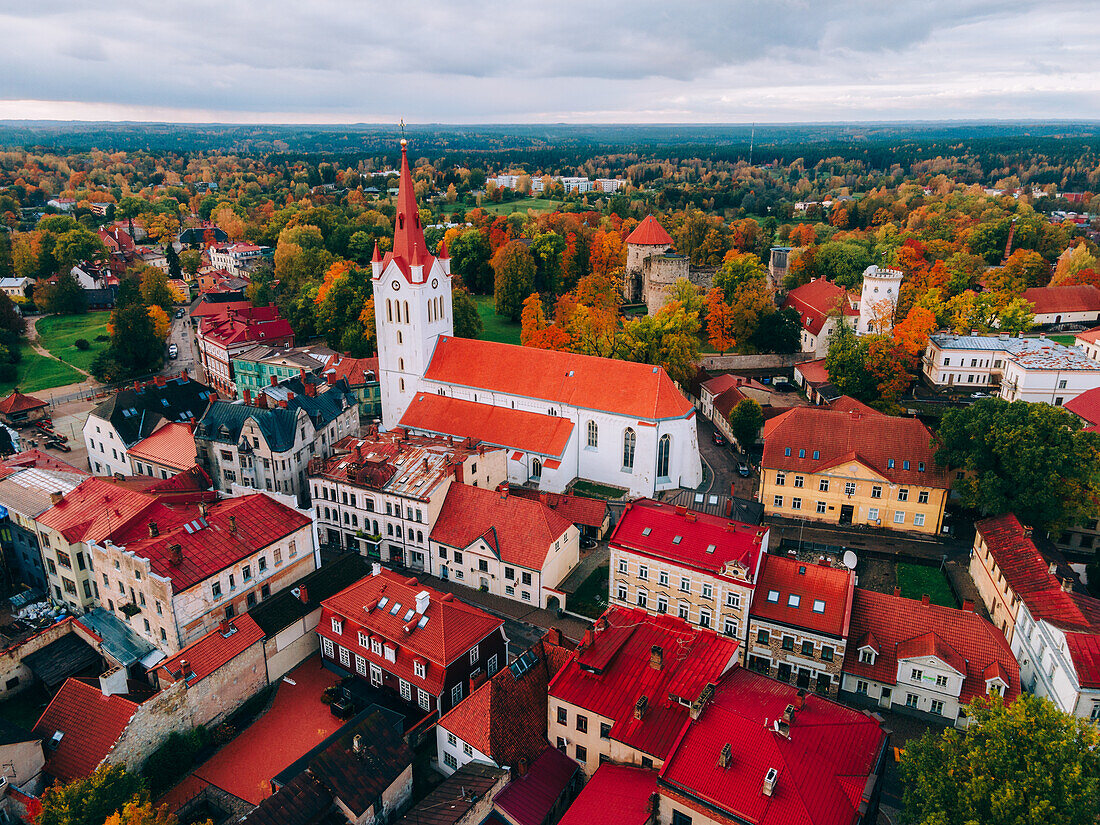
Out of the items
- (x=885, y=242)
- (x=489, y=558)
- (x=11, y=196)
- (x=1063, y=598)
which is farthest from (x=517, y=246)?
(x=11, y=196)

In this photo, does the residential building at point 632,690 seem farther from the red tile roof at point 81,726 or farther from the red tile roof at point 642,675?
the red tile roof at point 81,726

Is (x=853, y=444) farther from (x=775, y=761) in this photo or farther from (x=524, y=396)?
(x=775, y=761)

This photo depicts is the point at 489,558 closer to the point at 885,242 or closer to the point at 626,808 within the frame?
the point at 626,808

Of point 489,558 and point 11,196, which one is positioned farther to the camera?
point 11,196

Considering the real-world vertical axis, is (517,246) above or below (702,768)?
above

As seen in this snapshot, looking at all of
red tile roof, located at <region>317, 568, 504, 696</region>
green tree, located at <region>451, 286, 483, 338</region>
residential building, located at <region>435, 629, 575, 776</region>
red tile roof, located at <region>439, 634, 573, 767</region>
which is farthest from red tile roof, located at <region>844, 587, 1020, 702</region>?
green tree, located at <region>451, 286, 483, 338</region>

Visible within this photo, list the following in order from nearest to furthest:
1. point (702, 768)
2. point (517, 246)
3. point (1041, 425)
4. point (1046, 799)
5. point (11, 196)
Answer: point (1046, 799) → point (702, 768) → point (1041, 425) → point (517, 246) → point (11, 196)

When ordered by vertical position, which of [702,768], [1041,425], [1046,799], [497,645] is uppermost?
[1041,425]
